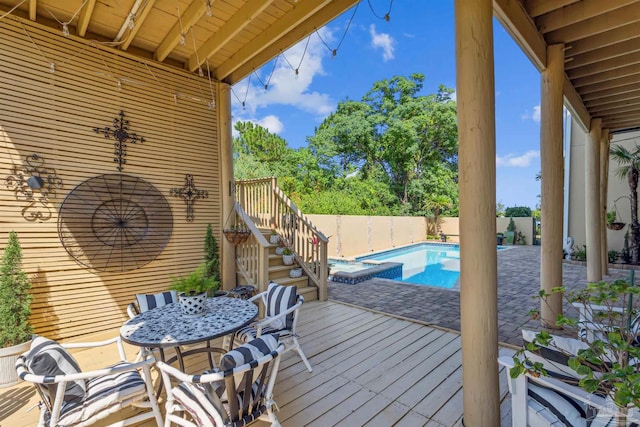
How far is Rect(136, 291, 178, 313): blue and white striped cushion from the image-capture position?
117 inches

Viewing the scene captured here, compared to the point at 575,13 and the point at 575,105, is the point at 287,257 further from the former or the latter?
the point at 575,105

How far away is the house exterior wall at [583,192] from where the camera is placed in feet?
28.5

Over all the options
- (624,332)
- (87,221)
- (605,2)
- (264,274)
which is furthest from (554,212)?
(87,221)

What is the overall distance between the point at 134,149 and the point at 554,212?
5747mm

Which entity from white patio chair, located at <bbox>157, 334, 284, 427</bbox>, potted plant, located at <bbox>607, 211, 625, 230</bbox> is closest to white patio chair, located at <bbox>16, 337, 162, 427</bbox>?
white patio chair, located at <bbox>157, 334, 284, 427</bbox>

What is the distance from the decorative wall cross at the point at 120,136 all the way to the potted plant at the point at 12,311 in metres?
1.41

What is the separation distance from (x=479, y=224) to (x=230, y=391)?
192 cm

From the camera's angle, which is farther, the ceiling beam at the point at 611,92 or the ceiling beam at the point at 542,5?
the ceiling beam at the point at 611,92

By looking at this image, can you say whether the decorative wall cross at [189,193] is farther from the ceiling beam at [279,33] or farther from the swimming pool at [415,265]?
the swimming pool at [415,265]

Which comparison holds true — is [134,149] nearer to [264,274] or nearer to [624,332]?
[264,274]

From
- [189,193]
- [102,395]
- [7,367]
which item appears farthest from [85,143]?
[102,395]

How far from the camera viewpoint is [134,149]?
4.18 meters

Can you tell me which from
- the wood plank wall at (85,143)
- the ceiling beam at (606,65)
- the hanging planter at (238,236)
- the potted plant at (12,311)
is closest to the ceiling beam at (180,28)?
the wood plank wall at (85,143)

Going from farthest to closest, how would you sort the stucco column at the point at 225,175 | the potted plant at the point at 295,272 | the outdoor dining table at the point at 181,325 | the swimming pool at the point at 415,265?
the swimming pool at the point at 415,265 < the potted plant at the point at 295,272 < the stucco column at the point at 225,175 < the outdoor dining table at the point at 181,325
